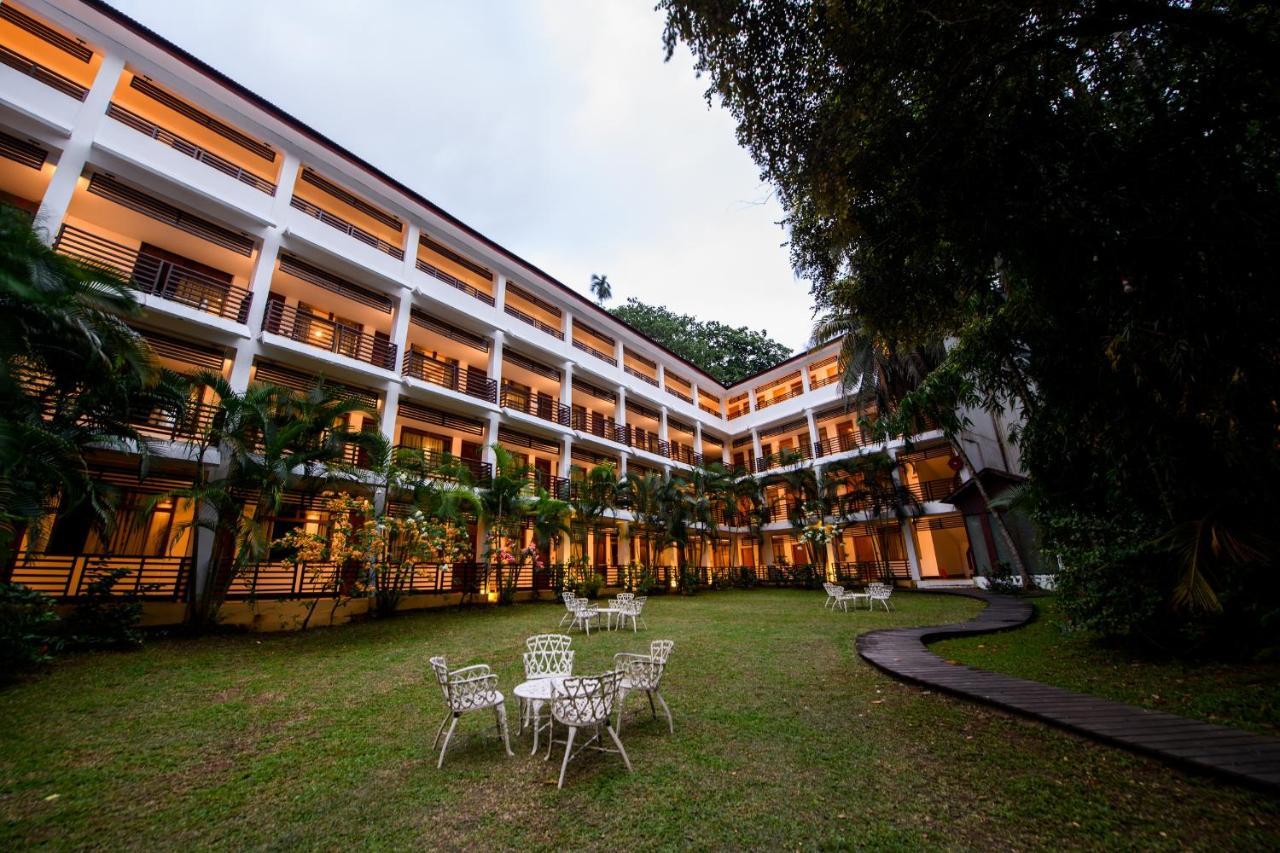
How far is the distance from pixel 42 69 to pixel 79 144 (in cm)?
166

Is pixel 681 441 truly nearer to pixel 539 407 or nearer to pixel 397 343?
pixel 539 407

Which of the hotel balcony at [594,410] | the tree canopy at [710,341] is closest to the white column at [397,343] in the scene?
the hotel balcony at [594,410]

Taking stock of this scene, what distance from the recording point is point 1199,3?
13.8ft

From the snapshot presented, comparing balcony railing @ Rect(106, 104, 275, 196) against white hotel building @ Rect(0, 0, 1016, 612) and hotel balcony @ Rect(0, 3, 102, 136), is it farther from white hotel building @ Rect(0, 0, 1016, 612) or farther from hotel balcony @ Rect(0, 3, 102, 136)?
hotel balcony @ Rect(0, 3, 102, 136)

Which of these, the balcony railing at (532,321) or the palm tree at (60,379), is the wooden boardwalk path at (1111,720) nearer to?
the palm tree at (60,379)

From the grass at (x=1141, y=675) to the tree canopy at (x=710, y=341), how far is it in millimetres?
27347

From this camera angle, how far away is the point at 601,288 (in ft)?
122

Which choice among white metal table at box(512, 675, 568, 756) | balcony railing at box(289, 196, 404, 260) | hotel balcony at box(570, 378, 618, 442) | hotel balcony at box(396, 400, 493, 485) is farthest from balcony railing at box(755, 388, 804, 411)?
white metal table at box(512, 675, 568, 756)

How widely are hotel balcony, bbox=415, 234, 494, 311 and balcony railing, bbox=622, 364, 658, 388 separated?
7238 mm

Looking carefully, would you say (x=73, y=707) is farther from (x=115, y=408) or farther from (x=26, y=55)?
(x=26, y=55)

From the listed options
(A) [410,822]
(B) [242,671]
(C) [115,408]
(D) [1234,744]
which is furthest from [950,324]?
(C) [115,408]

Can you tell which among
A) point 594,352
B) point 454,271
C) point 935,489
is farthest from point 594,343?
point 935,489

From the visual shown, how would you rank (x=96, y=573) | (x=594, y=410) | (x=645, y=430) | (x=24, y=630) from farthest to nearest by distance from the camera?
1. (x=645, y=430)
2. (x=594, y=410)
3. (x=96, y=573)
4. (x=24, y=630)

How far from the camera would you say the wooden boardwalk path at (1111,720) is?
134 inches
